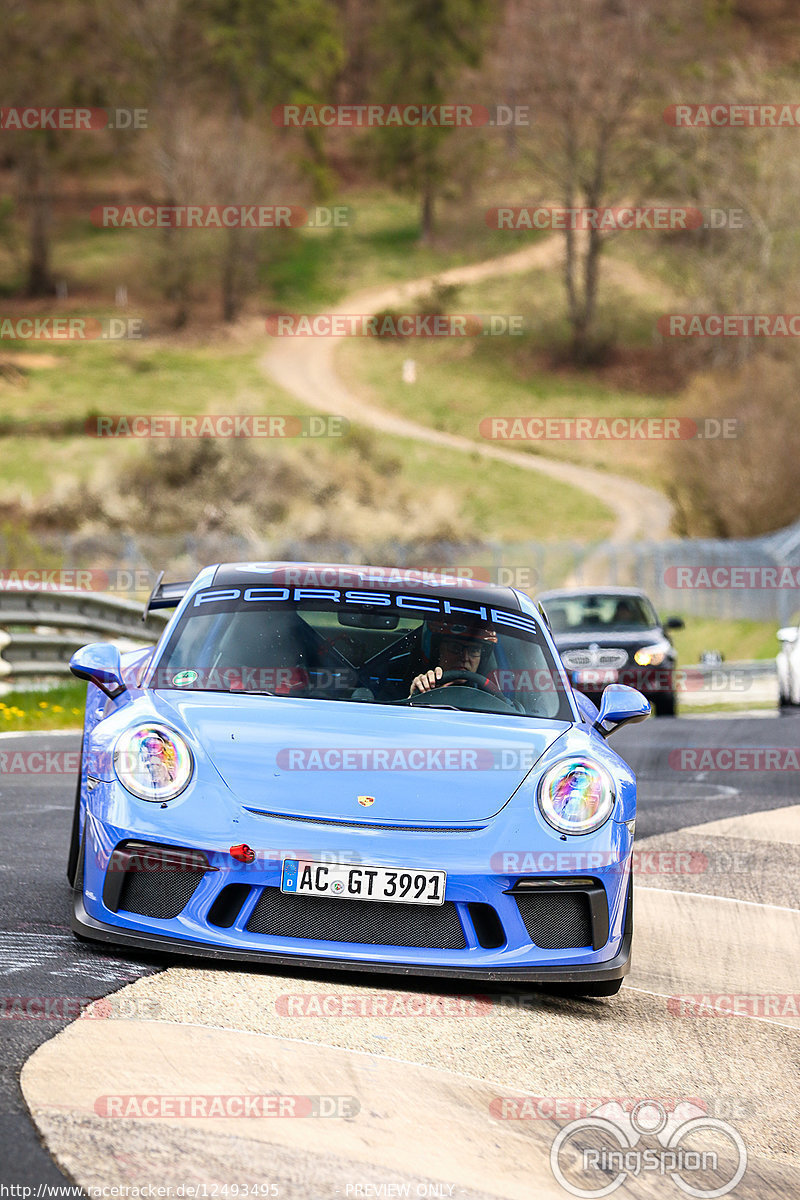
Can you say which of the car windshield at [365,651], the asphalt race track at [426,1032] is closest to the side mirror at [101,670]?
the car windshield at [365,651]

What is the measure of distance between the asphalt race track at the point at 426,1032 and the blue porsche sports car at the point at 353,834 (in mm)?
169

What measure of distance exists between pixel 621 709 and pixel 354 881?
1668 mm

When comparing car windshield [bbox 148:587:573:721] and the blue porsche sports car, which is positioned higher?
car windshield [bbox 148:587:573:721]

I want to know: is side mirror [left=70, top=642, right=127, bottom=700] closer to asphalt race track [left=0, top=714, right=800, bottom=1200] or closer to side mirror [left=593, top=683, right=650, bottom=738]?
asphalt race track [left=0, top=714, right=800, bottom=1200]

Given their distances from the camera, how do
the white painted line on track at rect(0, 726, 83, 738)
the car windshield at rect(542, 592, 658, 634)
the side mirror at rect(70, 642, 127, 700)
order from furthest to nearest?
1. the car windshield at rect(542, 592, 658, 634)
2. the white painted line on track at rect(0, 726, 83, 738)
3. the side mirror at rect(70, 642, 127, 700)

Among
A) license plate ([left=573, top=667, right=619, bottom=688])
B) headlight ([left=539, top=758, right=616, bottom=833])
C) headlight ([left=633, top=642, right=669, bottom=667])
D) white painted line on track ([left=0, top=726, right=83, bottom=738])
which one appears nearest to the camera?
headlight ([left=539, top=758, right=616, bottom=833])

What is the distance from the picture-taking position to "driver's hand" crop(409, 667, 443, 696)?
20.4 ft

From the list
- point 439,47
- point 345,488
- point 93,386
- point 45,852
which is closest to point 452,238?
point 439,47

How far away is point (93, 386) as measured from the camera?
74.1m

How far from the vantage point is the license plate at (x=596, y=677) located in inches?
681

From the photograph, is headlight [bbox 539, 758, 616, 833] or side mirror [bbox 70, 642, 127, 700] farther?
side mirror [bbox 70, 642, 127, 700]

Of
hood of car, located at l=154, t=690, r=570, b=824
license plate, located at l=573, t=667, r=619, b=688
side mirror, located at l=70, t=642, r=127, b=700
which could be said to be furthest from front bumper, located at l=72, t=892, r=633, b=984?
license plate, located at l=573, t=667, r=619, b=688

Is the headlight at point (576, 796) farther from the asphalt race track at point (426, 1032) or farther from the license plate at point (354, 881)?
the asphalt race track at point (426, 1032)

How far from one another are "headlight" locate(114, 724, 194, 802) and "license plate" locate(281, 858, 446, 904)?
483 millimetres
